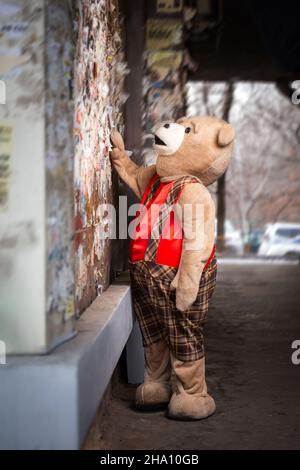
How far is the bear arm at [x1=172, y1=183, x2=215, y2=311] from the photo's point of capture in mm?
3465

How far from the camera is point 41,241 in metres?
2.53

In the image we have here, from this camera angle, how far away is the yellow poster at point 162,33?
5.97m

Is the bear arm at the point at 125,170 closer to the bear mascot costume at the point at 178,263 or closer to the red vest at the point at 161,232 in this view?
the bear mascot costume at the point at 178,263

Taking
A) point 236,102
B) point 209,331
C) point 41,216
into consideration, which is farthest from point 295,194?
point 41,216

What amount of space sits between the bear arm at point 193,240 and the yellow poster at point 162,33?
2613mm

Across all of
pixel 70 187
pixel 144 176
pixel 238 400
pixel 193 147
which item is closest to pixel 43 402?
pixel 70 187

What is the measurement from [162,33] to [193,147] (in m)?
2.79

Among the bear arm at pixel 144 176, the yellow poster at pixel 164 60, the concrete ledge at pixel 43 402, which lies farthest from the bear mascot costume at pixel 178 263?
the yellow poster at pixel 164 60

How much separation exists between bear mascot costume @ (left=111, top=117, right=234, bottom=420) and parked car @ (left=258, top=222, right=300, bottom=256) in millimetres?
17395

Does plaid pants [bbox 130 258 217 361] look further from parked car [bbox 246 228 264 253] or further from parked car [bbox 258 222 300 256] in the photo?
parked car [bbox 246 228 264 253]

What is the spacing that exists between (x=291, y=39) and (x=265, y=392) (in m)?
5.31

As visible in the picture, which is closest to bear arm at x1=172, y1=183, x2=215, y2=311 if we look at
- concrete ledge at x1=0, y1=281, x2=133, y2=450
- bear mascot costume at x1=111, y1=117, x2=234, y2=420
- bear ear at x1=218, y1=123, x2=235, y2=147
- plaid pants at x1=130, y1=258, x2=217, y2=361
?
bear mascot costume at x1=111, y1=117, x2=234, y2=420

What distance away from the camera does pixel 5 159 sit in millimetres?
2559

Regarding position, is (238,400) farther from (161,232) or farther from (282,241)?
(282,241)
